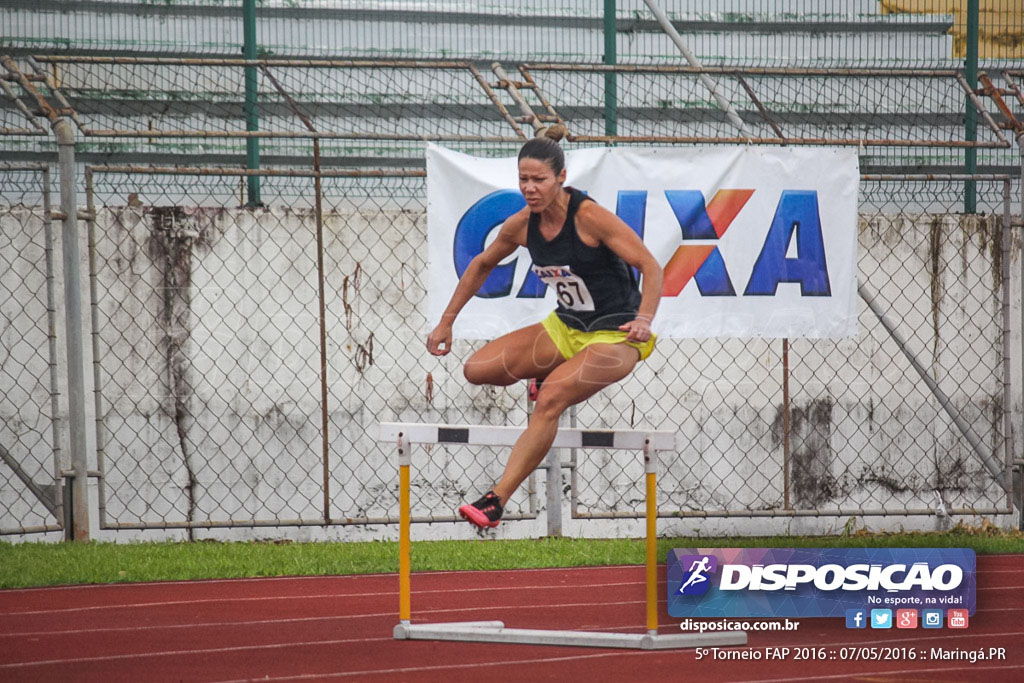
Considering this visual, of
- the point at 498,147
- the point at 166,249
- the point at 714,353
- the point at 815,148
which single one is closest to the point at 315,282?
the point at 166,249

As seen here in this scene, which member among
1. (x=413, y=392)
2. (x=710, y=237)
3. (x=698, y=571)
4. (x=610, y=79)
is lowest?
(x=698, y=571)

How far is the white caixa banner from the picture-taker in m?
7.64

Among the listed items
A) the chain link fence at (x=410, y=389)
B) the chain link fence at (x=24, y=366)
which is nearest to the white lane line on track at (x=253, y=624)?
the chain link fence at (x=410, y=389)

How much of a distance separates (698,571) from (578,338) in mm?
1237

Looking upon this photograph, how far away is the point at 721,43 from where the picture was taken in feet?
36.2

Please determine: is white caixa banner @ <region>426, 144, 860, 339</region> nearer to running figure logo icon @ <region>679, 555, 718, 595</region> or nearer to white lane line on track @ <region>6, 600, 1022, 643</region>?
white lane line on track @ <region>6, 600, 1022, 643</region>

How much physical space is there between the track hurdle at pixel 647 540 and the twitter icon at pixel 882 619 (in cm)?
65

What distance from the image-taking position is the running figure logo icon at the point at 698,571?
17.9 ft

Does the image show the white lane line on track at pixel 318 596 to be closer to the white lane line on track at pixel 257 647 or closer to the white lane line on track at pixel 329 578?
the white lane line on track at pixel 329 578

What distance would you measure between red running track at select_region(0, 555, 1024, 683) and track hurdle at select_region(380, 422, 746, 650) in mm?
54

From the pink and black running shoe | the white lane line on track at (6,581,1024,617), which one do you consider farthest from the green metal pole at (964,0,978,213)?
the pink and black running shoe

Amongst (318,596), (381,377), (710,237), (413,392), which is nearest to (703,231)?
(710,237)

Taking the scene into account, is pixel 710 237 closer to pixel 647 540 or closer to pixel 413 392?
pixel 413 392

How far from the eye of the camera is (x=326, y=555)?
292 inches
